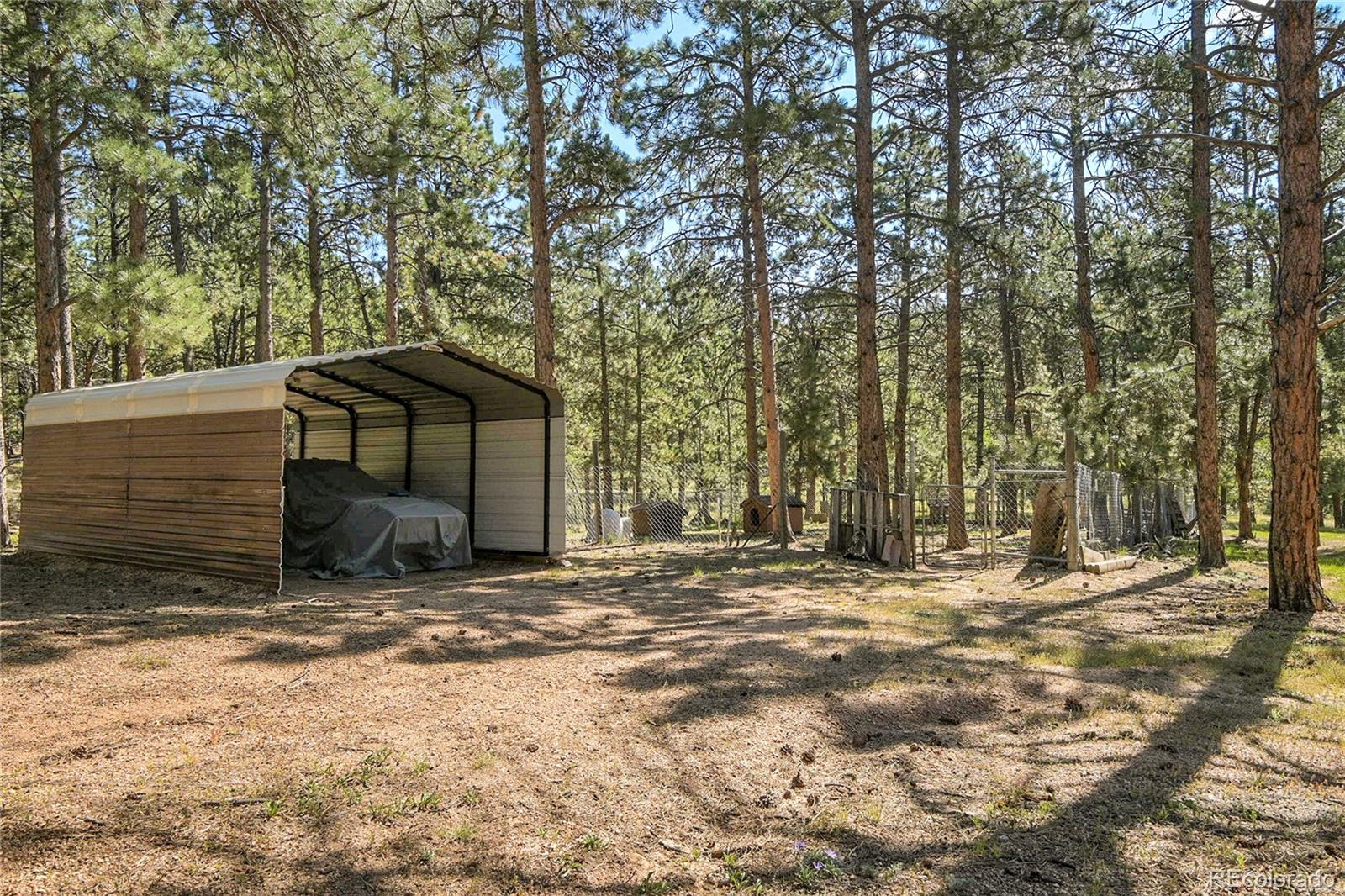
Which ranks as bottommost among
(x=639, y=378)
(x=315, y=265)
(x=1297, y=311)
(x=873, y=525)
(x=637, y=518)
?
(x=637, y=518)

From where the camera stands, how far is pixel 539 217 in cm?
1343

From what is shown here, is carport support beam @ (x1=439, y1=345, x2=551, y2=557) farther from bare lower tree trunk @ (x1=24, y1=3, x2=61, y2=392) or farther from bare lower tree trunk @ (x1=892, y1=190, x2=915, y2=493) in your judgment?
bare lower tree trunk @ (x1=24, y1=3, x2=61, y2=392)

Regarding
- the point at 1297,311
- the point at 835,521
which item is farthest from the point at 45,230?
the point at 1297,311

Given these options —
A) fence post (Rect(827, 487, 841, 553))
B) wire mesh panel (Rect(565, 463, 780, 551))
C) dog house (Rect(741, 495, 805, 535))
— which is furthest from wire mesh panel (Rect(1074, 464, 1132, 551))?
wire mesh panel (Rect(565, 463, 780, 551))

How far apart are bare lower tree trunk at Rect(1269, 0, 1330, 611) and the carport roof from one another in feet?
29.4

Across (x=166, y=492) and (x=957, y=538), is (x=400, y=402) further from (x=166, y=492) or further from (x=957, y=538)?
(x=957, y=538)

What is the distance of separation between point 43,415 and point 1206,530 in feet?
57.8

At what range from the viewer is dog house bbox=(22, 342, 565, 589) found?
9.05 m

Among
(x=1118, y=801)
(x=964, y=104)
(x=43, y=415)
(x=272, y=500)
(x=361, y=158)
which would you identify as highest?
(x=964, y=104)

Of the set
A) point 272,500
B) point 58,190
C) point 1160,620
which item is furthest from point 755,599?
point 58,190

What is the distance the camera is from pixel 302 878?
9.42 feet

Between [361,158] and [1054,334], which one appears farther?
[1054,334]

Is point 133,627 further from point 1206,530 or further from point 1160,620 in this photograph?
point 1206,530

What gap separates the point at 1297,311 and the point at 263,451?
35.4 feet
